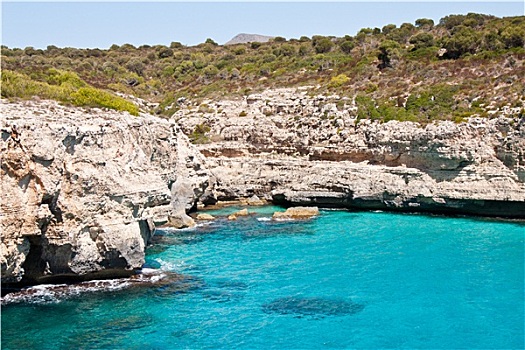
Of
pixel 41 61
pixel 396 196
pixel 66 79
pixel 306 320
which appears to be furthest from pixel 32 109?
pixel 41 61

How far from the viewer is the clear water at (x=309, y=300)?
19609mm

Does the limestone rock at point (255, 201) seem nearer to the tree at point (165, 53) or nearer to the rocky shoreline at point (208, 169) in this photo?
the rocky shoreline at point (208, 169)

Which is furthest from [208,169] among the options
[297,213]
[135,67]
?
[135,67]

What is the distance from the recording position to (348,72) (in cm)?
6525

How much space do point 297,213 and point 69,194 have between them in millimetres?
22663

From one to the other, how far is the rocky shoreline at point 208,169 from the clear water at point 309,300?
243 centimetres

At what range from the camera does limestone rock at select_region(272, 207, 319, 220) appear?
137ft

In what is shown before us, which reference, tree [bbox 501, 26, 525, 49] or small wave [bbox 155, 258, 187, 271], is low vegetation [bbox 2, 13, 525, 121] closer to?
tree [bbox 501, 26, 525, 49]

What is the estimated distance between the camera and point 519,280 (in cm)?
2575

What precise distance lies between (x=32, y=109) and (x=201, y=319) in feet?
43.7

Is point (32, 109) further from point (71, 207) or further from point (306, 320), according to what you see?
point (306, 320)

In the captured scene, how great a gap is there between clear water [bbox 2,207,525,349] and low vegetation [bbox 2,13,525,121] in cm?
1317

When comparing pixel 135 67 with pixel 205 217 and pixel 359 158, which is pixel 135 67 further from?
pixel 205 217

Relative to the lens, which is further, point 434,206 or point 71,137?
point 434,206
